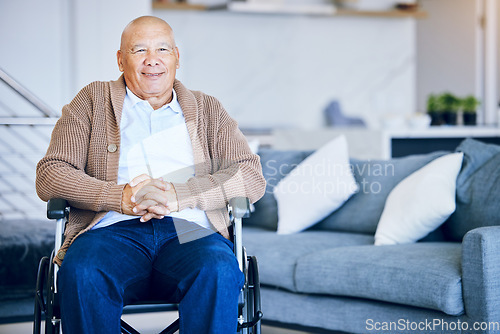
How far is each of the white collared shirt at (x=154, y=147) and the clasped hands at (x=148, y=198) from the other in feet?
0.30

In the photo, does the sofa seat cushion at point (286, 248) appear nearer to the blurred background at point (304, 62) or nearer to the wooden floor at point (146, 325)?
the wooden floor at point (146, 325)

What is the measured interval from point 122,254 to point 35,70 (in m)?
2.27

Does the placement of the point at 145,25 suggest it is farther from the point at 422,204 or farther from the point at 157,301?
the point at 422,204

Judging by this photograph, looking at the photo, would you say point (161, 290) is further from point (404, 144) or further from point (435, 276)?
point (404, 144)

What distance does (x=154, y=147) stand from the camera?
1.99 metres

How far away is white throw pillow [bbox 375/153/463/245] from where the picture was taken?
2.59 m

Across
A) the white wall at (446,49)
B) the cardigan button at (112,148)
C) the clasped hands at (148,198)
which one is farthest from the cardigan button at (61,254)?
the white wall at (446,49)

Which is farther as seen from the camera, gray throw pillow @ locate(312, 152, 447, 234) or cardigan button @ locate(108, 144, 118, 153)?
gray throw pillow @ locate(312, 152, 447, 234)

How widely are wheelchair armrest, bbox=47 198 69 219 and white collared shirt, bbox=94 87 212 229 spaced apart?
15cm

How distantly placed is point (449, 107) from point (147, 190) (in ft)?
11.1

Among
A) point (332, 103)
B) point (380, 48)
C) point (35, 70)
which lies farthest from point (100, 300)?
point (380, 48)

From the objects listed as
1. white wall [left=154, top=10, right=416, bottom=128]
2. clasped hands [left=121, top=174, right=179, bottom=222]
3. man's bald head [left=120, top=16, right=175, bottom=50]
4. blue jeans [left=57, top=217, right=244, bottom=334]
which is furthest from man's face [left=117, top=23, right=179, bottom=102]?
white wall [left=154, top=10, right=416, bottom=128]

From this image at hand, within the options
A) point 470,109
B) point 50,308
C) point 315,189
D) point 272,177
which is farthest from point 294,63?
point 50,308

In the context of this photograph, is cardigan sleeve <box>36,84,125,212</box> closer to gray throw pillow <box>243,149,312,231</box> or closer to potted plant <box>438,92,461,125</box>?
gray throw pillow <box>243,149,312,231</box>
